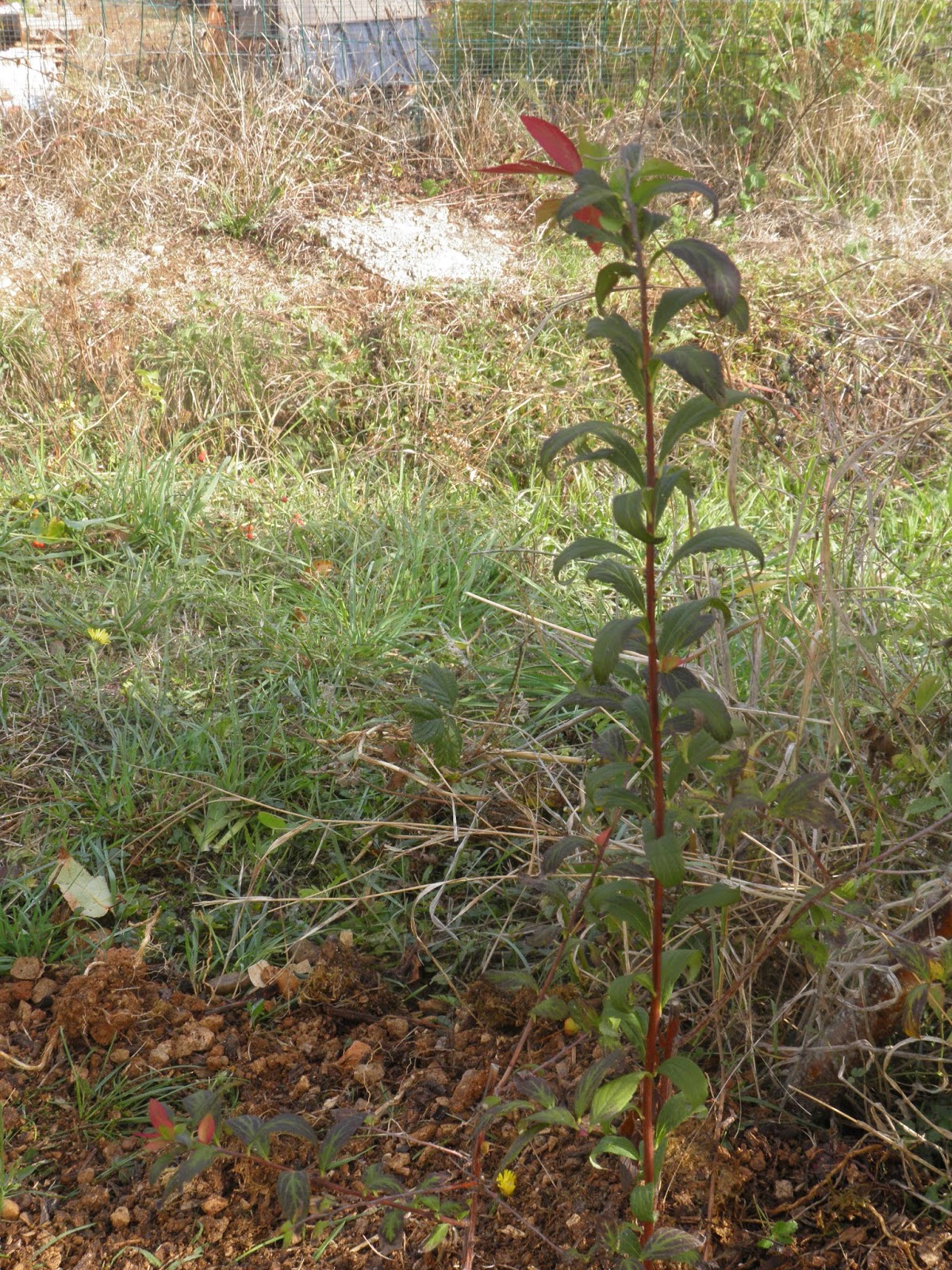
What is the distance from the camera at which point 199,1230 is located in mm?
1500

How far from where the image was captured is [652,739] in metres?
1.22

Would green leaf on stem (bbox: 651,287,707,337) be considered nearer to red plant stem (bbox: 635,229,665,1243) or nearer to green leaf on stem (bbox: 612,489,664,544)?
red plant stem (bbox: 635,229,665,1243)

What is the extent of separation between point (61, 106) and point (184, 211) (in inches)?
47.2

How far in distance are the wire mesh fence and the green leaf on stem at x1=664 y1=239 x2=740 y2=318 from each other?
5.00 meters

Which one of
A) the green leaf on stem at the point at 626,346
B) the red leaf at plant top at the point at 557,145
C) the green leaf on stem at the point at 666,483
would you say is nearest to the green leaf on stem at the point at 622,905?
the green leaf on stem at the point at 666,483

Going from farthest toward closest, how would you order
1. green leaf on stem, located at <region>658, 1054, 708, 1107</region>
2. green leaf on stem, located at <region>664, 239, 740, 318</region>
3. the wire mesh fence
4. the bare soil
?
the wire mesh fence, the bare soil, green leaf on stem, located at <region>658, 1054, 708, 1107</region>, green leaf on stem, located at <region>664, 239, 740, 318</region>

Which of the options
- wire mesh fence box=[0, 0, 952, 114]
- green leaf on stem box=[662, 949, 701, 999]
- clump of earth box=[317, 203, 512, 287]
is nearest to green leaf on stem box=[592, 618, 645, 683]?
green leaf on stem box=[662, 949, 701, 999]

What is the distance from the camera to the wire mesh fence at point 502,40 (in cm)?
544

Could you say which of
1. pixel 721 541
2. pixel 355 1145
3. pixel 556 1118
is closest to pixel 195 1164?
pixel 556 1118

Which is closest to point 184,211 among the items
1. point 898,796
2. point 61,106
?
point 61,106

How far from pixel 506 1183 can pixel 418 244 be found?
184 inches

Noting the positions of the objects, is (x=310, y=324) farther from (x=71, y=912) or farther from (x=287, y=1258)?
(x=287, y=1258)

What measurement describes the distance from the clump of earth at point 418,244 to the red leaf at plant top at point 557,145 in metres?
3.92

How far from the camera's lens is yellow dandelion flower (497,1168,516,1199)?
1.49 metres
